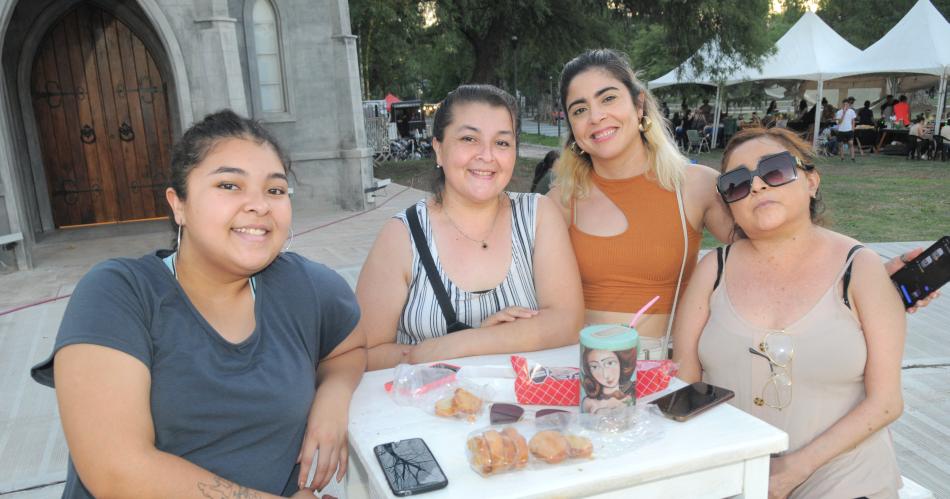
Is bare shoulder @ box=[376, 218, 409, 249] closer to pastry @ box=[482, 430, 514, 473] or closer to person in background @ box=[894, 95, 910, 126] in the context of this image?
pastry @ box=[482, 430, 514, 473]

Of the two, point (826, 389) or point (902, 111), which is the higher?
point (902, 111)

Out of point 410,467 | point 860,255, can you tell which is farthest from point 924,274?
point 410,467

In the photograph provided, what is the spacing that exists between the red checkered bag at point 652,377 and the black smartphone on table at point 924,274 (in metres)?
0.79

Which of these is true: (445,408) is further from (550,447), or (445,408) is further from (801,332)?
(801,332)

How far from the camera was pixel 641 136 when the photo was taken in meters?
3.02

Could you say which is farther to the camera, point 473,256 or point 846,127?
point 846,127

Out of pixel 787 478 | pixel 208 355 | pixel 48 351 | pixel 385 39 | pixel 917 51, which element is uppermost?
pixel 385 39

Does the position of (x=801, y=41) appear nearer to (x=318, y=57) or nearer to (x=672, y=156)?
(x=318, y=57)

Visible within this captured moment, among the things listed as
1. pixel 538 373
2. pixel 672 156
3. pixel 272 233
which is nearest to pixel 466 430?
pixel 538 373

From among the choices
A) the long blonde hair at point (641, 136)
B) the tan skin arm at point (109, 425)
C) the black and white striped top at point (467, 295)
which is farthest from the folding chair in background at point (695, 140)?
the tan skin arm at point (109, 425)

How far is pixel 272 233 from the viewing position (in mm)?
1894

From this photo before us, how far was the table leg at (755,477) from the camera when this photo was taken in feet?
5.46

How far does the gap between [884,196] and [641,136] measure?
1181cm

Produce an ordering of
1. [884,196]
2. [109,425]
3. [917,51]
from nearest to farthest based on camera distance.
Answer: [109,425] < [884,196] < [917,51]
